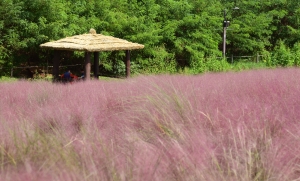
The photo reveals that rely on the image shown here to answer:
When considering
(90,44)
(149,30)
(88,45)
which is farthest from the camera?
(149,30)

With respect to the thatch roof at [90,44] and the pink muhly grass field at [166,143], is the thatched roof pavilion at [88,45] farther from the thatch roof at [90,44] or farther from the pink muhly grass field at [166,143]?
the pink muhly grass field at [166,143]

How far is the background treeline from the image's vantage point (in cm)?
1808

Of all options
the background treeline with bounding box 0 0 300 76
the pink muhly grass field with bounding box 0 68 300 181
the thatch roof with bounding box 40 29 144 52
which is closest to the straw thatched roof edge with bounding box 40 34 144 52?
the thatch roof with bounding box 40 29 144 52

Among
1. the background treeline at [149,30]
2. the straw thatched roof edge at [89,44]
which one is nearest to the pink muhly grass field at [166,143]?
the straw thatched roof edge at [89,44]

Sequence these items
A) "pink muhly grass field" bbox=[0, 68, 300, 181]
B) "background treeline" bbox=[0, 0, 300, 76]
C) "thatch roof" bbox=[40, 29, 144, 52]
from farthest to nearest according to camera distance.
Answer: "background treeline" bbox=[0, 0, 300, 76]
"thatch roof" bbox=[40, 29, 144, 52]
"pink muhly grass field" bbox=[0, 68, 300, 181]

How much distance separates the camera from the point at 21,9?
Result: 18.6 metres

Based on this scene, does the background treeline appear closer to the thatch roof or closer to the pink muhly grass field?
the thatch roof

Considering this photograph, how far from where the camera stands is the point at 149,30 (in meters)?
21.1

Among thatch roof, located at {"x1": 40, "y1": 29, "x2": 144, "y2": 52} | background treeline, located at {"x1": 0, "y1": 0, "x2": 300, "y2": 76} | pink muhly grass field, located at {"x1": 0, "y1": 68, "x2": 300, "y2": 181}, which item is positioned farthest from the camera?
background treeline, located at {"x1": 0, "y1": 0, "x2": 300, "y2": 76}

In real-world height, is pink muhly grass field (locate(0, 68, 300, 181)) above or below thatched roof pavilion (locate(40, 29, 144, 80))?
below

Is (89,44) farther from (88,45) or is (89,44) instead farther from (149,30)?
(149,30)

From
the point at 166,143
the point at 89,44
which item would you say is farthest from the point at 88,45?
the point at 166,143

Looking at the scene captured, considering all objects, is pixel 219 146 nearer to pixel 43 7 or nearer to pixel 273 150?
pixel 273 150

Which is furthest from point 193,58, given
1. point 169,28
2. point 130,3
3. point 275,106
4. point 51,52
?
point 275,106
